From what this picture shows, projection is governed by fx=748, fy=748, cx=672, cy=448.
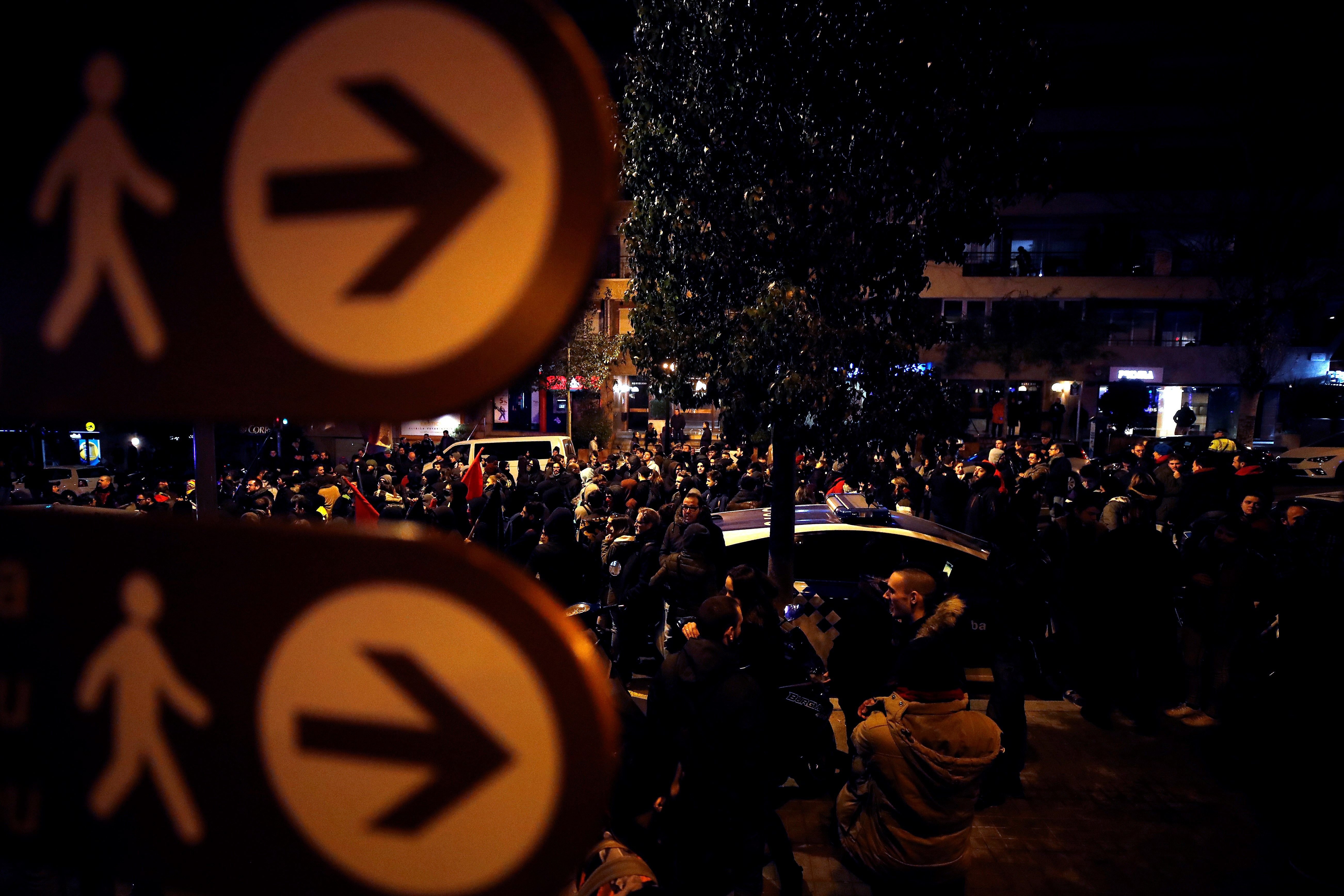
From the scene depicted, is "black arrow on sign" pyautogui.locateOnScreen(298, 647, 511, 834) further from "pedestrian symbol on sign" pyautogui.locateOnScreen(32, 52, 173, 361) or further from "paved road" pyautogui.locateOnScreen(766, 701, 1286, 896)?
"paved road" pyautogui.locateOnScreen(766, 701, 1286, 896)

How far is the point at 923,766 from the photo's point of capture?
319 centimetres

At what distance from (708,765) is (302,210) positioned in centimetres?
292

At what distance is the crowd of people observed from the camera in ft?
10.9

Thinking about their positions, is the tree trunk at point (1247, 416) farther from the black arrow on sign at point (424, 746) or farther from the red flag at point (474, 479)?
the black arrow on sign at point (424, 746)

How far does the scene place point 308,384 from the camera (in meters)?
1.10

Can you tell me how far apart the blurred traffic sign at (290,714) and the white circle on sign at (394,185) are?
321mm

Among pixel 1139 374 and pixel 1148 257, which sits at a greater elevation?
pixel 1148 257

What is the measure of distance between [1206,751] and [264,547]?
713 centimetres

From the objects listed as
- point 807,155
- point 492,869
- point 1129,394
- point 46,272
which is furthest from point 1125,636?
point 1129,394

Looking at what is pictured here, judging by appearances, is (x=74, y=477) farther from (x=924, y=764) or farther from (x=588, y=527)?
(x=924, y=764)

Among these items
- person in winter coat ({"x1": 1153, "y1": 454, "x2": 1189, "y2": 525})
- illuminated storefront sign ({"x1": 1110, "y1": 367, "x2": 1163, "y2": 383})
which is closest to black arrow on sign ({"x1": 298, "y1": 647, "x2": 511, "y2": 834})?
person in winter coat ({"x1": 1153, "y1": 454, "x2": 1189, "y2": 525})

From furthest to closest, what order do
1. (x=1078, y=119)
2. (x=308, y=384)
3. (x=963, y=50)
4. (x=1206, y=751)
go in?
(x=1078, y=119)
(x=1206, y=751)
(x=963, y=50)
(x=308, y=384)

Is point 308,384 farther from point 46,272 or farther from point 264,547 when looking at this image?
point 46,272

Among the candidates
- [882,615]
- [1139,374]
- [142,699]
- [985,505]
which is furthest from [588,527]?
[1139,374]
